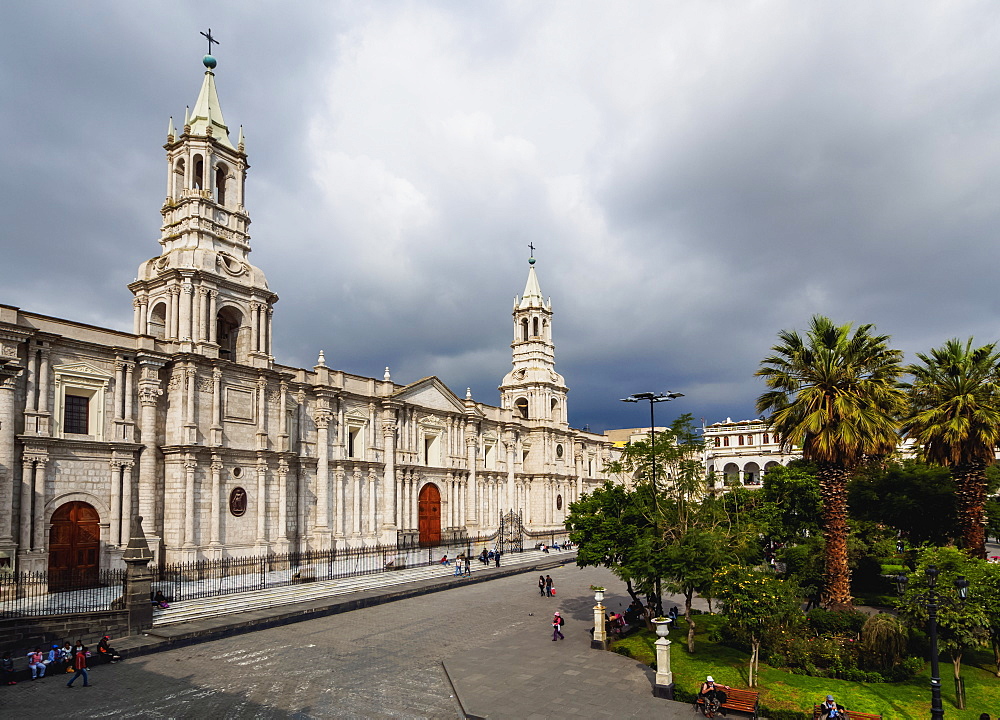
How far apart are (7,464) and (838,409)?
32551mm

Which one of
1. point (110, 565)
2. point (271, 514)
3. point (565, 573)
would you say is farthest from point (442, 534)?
point (110, 565)

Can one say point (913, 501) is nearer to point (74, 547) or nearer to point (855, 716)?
point (855, 716)

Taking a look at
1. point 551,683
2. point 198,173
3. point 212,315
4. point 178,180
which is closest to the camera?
point 551,683

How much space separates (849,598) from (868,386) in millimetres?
7669

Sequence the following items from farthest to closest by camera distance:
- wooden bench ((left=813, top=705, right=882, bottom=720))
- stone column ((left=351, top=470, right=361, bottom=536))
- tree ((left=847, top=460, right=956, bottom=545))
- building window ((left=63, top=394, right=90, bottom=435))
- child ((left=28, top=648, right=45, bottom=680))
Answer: stone column ((left=351, top=470, right=361, bottom=536))
tree ((left=847, top=460, right=956, bottom=545))
building window ((left=63, top=394, right=90, bottom=435))
child ((left=28, top=648, right=45, bottom=680))
wooden bench ((left=813, top=705, right=882, bottom=720))

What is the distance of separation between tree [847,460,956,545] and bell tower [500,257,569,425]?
34783mm

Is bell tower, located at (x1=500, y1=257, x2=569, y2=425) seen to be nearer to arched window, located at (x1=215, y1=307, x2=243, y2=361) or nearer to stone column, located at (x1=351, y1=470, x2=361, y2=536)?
stone column, located at (x1=351, y1=470, x2=361, y2=536)

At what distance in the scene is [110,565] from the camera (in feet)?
99.0

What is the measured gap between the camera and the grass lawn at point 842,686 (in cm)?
1703

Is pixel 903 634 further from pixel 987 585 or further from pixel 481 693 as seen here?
pixel 481 693

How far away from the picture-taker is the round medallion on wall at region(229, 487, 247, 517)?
35541mm

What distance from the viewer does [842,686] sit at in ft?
60.9

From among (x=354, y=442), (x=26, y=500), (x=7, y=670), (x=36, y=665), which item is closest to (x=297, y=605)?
(x=36, y=665)

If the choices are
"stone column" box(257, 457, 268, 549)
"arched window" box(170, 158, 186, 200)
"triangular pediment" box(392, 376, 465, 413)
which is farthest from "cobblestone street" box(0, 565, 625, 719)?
"arched window" box(170, 158, 186, 200)
